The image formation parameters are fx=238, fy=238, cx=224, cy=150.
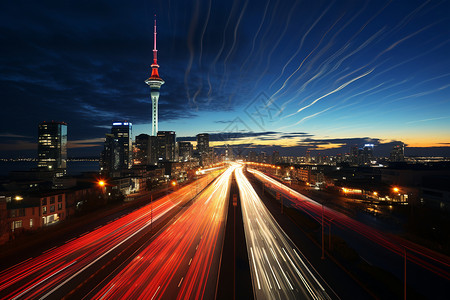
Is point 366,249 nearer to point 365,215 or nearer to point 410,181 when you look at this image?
point 365,215

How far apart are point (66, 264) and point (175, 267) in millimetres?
8166

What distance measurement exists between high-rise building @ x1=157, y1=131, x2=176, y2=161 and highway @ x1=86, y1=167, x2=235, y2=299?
151 meters

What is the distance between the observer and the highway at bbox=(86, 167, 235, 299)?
13.5 metres

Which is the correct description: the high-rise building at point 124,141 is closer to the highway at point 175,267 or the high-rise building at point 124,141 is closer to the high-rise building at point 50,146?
the high-rise building at point 50,146

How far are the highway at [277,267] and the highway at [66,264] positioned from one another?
11.1 m

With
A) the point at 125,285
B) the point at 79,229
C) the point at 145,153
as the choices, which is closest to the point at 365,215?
the point at 125,285

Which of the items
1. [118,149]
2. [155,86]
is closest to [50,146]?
[118,149]

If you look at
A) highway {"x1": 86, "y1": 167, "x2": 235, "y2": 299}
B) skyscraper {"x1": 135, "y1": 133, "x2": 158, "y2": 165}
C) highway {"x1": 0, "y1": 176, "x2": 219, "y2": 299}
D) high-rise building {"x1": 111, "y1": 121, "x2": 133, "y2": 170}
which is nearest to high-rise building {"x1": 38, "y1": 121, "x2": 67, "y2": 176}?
high-rise building {"x1": 111, "y1": 121, "x2": 133, "y2": 170}

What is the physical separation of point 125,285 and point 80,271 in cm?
435

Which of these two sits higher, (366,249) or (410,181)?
(410,181)

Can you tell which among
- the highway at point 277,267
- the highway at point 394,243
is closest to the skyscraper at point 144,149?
the highway at point 394,243

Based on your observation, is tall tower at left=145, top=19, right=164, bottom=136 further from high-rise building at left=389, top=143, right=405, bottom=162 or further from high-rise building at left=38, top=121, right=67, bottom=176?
high-rise building at left=389, top=143, right=405, bottom=162

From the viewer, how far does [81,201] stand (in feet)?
122

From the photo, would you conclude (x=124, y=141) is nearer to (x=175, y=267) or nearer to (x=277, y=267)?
(x=175, y=267)
